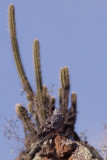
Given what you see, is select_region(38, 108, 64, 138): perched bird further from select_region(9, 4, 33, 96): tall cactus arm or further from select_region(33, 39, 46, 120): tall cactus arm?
select_region(9, 4, 33, 96): tall cactus arm

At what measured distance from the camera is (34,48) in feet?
46.6

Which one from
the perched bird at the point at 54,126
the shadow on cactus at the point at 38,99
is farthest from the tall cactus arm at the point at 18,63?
the perched bird at the point at 54,126

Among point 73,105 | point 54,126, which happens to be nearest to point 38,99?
point 73,105

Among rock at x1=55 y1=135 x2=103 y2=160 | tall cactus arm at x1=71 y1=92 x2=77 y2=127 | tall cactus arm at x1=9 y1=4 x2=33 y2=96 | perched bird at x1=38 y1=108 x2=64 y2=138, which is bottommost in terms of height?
rock at x1=55 y1=135 x2=103 y2=160

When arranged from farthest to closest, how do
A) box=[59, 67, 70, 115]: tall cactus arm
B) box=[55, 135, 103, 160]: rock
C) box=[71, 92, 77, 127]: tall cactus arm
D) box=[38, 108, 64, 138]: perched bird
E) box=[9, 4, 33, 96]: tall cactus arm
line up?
box=[71, 92, 77, 127]: tall cactus arm < box=[9, 4, 33, 96]: tall cactus arm < box=[59, 67, 70, 115]: tall cactus arm < box=[38, 108, 64, 138]: perched bird < box=[55, 135, 103, 160]: rock

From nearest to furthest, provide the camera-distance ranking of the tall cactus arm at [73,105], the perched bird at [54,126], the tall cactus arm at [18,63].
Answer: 1. the perched bird at [54,126]
2. the tall cactus arm at [18,63]
3. the tall cactus arm at [73,105]

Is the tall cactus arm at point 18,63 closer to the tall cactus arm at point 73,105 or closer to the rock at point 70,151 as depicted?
the tall cactus arm at point 73,105

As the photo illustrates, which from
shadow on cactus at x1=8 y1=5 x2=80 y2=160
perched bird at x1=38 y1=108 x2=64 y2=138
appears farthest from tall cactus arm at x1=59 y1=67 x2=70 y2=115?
perched bird at x1=38 y1=108 x2=64 y2=138

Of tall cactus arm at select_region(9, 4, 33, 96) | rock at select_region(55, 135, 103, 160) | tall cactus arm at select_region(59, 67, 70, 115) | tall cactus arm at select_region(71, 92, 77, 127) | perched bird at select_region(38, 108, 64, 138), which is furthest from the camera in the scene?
tall cactus arm at select_region(71, 92, 77, 127)

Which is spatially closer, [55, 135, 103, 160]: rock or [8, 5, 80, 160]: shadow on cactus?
[55, 135, 103, 160]: rock

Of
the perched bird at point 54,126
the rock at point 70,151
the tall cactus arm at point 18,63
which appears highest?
the tall cactus arm at point 18,63

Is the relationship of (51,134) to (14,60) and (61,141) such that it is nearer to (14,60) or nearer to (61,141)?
(61,141)

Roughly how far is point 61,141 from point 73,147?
0.27m

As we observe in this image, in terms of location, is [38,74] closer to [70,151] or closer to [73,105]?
[73,105]
